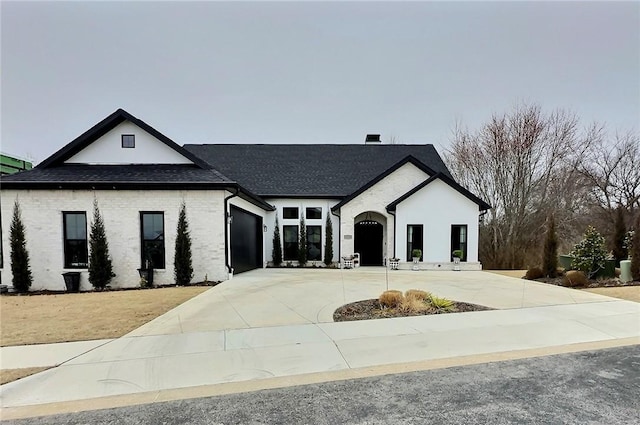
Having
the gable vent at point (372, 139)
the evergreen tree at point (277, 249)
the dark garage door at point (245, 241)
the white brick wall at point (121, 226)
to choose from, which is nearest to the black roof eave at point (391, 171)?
the evergreen tree at point (277, 249)

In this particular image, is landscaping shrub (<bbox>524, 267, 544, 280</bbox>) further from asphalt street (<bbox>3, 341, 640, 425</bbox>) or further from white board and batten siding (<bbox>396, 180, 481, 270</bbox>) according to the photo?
asphalt street (<bbox>3, 341, 640, 425</bbox>)

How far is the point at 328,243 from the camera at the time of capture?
19.4 m

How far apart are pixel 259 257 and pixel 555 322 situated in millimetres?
14378

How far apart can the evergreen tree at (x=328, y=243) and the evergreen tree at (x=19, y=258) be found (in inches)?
518

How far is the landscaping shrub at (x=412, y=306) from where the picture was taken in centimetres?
742

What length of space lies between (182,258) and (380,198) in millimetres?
10792

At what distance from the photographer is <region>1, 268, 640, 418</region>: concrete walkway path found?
4070mm

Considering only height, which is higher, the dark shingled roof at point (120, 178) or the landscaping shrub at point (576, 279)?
the dark shingled roof at point (120, 178)

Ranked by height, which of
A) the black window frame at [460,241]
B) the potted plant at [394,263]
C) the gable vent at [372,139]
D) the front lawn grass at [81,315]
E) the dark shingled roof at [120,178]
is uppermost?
the gable vent at [372,139]

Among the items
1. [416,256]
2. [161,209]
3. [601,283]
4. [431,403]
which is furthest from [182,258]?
[601,283]

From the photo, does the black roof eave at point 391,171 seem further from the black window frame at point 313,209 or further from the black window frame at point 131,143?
the black window frame at point 131,143

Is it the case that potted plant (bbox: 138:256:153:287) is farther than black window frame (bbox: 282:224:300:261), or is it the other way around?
black window frame (bbox: 282:224:300:261)

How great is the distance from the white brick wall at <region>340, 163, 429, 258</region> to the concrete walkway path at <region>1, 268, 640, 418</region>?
9.15 metres

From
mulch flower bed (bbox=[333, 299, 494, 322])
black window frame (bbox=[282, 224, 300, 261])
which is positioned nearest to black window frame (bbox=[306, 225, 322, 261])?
black window frame (bbox=[282, 224, 300, 261])
